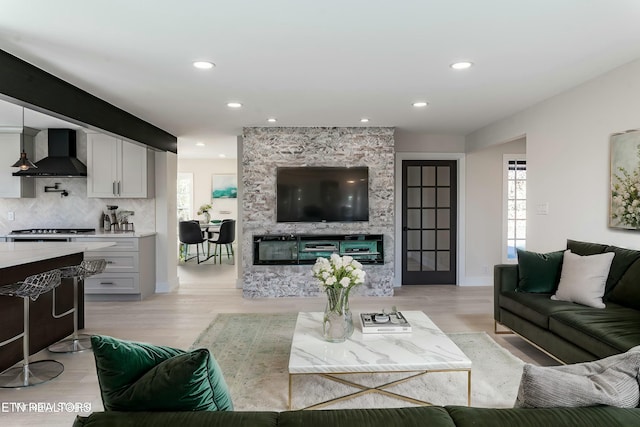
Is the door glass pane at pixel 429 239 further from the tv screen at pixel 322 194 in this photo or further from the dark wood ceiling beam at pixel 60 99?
the dark wood ceiling beam at pixel 60 99

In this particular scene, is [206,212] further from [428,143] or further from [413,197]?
[428,143]

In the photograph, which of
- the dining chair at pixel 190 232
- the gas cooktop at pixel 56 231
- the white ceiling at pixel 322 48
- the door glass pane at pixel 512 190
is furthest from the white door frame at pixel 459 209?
the gas cooktop at pixel 56 231

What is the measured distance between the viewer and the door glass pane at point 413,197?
625cm

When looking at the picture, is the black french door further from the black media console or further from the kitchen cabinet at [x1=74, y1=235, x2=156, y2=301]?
the kitchen cabinet at [x1=74, y1=235, x2=156, y2=301]

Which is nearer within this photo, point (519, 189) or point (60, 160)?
point (60, 160)

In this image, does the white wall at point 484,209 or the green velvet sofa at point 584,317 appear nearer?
the green velvet sofa at point 584,317

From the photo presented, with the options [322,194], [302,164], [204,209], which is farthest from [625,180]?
[204,209]

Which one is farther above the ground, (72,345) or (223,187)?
(223,187)

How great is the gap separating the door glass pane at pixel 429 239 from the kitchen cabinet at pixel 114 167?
4.34 metres

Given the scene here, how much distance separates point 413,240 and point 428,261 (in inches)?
16.8

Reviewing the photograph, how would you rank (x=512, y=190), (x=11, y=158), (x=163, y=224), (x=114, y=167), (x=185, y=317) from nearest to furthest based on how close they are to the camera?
(x=185, y=317), (x=11, y=158), (x=114, y=167), (x=163, y=224), (x=512, y=190)

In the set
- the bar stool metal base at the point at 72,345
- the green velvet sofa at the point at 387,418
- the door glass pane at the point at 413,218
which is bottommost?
the bar stool metal base at the point at 72,345

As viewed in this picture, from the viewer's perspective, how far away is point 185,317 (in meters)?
4.54

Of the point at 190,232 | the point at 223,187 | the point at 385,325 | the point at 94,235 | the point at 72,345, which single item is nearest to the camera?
the point at 385,325
